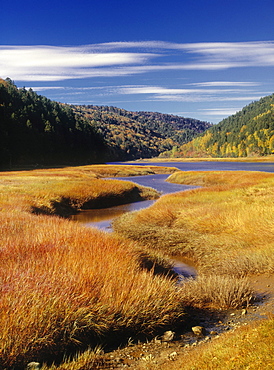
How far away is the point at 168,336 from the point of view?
638 cm

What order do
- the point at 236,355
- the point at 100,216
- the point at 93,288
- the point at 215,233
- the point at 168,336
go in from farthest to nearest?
the point at 100,216, the point at 215,233, the point at 93,288, the point at 168,336, the point at 236,355

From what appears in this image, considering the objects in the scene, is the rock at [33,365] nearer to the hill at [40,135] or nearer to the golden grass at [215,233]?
the golden grass at [215,233]

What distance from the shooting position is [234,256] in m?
12.2

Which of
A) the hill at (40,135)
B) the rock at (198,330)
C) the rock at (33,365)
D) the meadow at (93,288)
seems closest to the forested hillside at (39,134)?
the hill at (40,135)

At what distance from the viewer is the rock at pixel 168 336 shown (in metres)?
6.32

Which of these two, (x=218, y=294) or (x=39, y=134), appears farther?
(x=39, y=134)

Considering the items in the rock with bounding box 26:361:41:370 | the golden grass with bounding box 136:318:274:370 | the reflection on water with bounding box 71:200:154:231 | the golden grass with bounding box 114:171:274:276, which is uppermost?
the golden grass with bounding box 136:318:274:370

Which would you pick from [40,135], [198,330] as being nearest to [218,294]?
[198,330]

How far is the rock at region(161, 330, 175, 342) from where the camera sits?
6324 millimetres

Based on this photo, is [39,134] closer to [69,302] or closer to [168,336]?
[69,302]

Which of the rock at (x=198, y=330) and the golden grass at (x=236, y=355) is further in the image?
the rock at (x=198, y=330)

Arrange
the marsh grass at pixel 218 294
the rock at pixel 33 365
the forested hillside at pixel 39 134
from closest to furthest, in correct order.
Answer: the rock at pixel 33 365 → the marsh grass at pixel 218 294 → the forested hillside at pixel 39 134

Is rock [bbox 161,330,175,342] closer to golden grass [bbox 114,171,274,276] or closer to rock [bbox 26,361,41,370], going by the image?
rock [bbox 26,361,41,370]

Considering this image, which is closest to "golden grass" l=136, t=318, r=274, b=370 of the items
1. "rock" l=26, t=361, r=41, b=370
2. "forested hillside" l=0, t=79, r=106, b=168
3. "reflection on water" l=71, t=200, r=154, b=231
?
"rock" l=26, t=361, r=41, b=370
